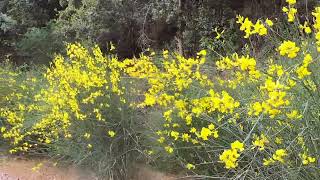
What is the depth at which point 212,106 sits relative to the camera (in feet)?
10.6

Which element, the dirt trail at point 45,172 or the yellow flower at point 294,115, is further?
the dirt trail at point 45,172

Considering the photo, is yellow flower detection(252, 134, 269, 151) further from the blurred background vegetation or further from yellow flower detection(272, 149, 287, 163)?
the blurred background vegetation

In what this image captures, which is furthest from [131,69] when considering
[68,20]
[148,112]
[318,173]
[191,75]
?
[68,20]

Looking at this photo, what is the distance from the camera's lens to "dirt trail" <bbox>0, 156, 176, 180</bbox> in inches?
207

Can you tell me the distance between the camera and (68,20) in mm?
13453

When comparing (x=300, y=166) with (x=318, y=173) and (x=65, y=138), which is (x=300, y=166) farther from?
(x=65, y=138)

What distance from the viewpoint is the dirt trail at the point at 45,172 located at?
5.26 metres

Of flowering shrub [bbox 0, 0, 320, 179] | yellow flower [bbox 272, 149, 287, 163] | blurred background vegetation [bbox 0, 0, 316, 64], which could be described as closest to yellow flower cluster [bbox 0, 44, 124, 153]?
flowering shrub [bbox 0, 0, 320, 179]

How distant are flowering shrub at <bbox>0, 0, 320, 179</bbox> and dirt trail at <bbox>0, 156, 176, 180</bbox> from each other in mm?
332

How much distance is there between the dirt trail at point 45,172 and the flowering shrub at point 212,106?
332mm

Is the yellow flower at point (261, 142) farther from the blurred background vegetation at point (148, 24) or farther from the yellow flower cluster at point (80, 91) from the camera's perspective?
the blurred background vegetation at point (148, 24)

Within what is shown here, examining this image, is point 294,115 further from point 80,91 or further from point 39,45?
point 39,45

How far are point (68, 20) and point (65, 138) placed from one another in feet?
28.2

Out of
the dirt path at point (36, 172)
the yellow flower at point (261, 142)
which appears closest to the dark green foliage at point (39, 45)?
the dirt path at point (36, 172)
